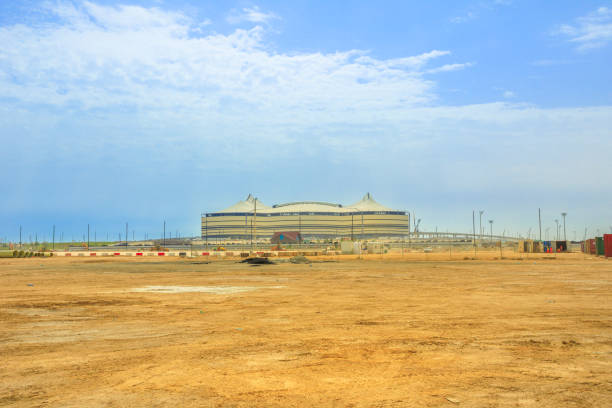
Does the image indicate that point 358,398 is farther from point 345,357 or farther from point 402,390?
point 345,357

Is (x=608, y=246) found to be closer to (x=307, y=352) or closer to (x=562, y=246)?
(x=562, y=246)

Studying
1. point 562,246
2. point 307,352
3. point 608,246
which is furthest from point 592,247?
point 307,352

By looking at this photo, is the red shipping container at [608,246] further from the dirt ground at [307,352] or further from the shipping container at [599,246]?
the dirt ground at [307,352]

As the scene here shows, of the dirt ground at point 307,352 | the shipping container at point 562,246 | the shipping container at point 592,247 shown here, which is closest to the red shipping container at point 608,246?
the shipping container at point 592,247

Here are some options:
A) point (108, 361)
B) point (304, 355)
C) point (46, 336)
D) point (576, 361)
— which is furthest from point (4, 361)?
→ point (576, 361)

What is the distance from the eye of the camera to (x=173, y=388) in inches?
298

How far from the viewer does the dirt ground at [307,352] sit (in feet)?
23.6

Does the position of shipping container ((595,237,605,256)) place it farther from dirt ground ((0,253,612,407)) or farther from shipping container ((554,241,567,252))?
dirt ground ((0,253,612,407))

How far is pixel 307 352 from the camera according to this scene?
9969 mm

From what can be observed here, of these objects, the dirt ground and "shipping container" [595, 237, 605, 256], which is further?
"shipping container" [595, 237, 605, 256]

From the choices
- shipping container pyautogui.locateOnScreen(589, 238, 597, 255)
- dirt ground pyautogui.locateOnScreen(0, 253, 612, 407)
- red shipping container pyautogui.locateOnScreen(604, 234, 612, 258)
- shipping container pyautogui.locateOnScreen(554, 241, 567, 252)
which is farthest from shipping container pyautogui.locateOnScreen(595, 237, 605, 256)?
dirt ground pyautogui.locateOnScreen(0, 253, 612, 407)

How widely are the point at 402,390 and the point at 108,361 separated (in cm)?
521

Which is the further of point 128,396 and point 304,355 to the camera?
point 304,355

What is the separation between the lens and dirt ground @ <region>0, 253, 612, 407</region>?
23.6ft
